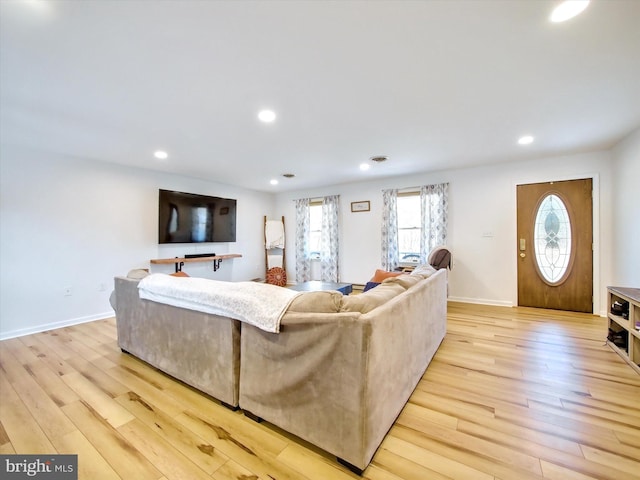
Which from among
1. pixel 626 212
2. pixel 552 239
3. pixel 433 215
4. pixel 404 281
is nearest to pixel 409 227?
pixel 433 215

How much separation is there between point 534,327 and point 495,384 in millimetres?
1829

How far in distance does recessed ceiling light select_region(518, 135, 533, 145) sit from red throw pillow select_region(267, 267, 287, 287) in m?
5.10

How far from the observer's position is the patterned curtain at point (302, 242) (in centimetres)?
649

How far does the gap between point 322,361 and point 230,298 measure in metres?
0.75

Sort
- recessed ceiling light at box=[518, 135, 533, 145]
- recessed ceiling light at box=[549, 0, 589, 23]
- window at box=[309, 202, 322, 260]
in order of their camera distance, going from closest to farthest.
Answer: recessed ceiling light at box=[549, 0, 589, 23], recessed ceiling light at box=[518, 135, 533, 145], window at box=[309, 202, 322, 260]

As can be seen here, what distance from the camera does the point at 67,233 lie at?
3746mm

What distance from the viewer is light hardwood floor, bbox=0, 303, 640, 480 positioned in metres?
1.35

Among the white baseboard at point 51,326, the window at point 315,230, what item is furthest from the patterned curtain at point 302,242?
the white baseboard at point 51,326

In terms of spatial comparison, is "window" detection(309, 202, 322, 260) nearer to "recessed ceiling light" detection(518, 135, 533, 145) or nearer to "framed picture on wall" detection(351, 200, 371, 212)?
"framed picture on wall" detection(351, 200, 371, 212)

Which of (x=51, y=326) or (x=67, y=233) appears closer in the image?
(x=51, y=326)

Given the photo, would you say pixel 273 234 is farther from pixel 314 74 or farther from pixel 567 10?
pixel 567 10

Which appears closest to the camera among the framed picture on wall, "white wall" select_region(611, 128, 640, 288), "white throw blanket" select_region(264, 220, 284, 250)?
"white wall" select_region(611, 128, 640, 288)

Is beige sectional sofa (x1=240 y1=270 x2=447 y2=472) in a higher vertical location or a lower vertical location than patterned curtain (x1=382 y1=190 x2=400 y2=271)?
lower

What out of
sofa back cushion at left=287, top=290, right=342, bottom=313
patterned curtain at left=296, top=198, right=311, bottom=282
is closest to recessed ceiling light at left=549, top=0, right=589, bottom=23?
sofa back cushion at left=287, top=290, right=342, bottom=313
